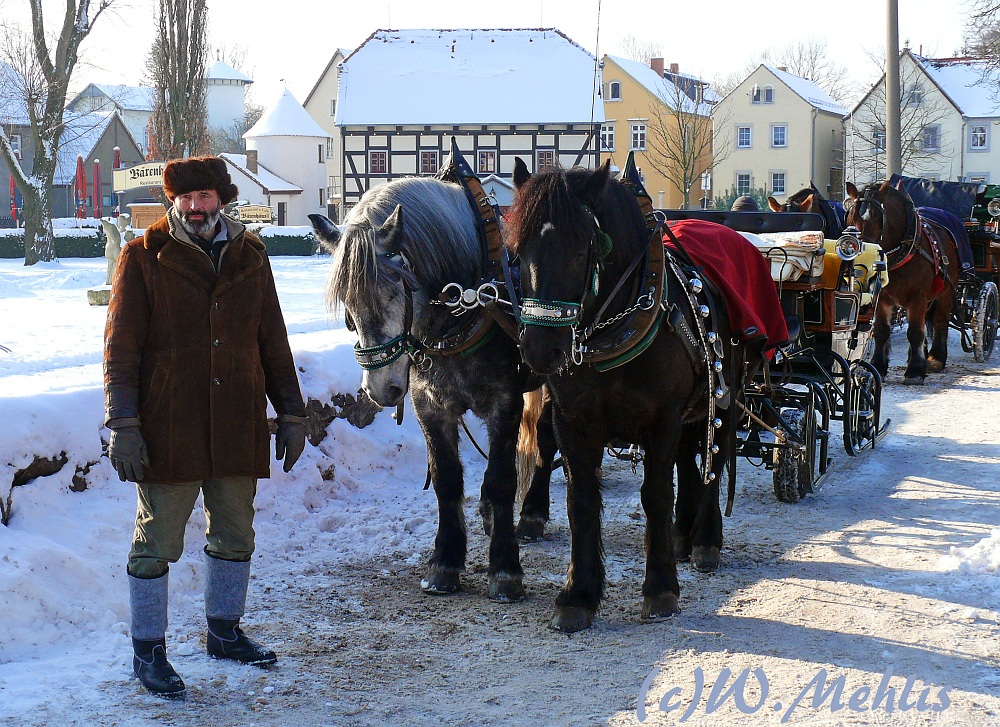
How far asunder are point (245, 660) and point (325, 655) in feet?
1.04

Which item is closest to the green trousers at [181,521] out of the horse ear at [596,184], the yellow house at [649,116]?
the horse ear at [596,184]

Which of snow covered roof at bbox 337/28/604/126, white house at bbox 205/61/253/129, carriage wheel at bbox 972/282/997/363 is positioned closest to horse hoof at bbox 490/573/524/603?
carriage wheel at bbox 972/282/997/363

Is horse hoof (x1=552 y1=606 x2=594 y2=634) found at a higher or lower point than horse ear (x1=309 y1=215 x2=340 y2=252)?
lower

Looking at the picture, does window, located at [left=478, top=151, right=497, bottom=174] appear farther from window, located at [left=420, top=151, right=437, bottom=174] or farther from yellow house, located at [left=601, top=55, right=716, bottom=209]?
yellow house, located at [left=601, top=55, right=716, bottom=209]

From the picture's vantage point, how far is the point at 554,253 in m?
3.93

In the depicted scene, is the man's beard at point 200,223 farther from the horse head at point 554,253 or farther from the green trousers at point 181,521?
the horse head at point 554,253

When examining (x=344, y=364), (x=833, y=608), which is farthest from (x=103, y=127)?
(x=833, y=608)

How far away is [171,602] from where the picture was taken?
4.59 m

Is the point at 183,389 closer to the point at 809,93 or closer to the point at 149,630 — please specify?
the point at 149,630

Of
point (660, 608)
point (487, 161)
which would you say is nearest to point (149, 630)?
point (660, 608)

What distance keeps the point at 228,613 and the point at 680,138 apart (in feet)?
145

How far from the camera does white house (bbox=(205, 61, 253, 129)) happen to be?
73438 mm

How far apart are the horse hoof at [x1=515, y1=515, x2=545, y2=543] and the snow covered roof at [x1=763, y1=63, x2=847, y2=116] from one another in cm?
4886

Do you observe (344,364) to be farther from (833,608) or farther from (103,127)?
(103,127)
